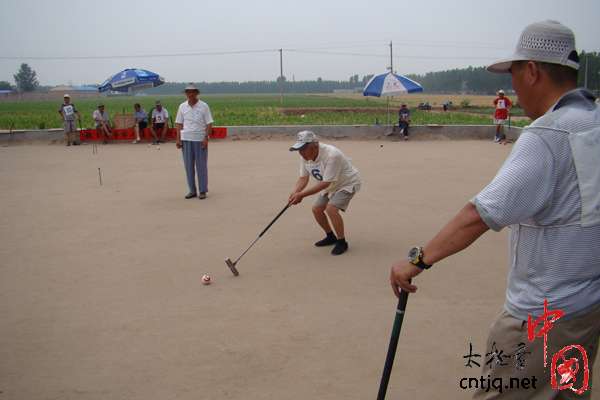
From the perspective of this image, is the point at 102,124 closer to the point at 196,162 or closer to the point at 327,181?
the point at 196,162

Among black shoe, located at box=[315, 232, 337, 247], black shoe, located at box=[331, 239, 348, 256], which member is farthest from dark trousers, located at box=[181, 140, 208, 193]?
black shoe, located at box=[331, 239, 348, 256]

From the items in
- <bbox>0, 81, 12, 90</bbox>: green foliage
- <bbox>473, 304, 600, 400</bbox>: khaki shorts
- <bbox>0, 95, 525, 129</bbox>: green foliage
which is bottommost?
<bbox>473, 304, 600, 400</bbox>: khaki shorts

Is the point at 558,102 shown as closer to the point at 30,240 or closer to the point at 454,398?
the point at 454,398

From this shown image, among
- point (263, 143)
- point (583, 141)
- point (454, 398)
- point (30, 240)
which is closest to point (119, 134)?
point (263, 143)

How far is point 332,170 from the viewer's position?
5.78 metres

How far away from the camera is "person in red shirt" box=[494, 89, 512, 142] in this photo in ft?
53.3

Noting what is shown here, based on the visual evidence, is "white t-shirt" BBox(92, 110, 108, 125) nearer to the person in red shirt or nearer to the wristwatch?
the person in red shirt

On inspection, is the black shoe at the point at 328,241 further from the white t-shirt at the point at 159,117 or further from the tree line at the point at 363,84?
the tree line at the point at 363,84

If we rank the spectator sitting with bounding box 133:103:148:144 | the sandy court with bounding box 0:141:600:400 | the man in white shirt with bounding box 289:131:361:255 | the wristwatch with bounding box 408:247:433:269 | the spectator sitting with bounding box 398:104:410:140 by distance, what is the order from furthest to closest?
the spectator sitting with bounding box 133:103:148:144
the spectator sitting with bounding box 398:104:410:140
the man in white shirt with bounding box 289:131:361:255
the sandy court with bounding box 0:141:600:400
the wristwatch with bounding box 408:247:433:269

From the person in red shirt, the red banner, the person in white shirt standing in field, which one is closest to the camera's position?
the person in red shirt

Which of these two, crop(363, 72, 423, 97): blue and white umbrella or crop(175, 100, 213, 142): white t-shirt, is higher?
crop(363, 72, 423, 97): blue and white umbrella

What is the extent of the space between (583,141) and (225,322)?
323 cm

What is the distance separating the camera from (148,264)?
5852mm

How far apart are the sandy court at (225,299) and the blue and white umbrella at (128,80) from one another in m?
10.8
